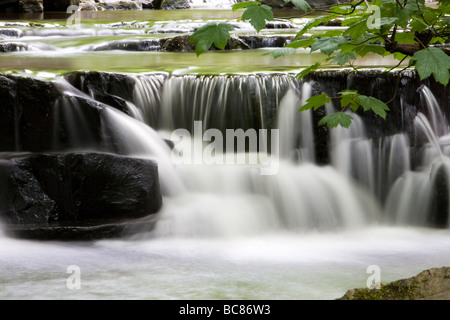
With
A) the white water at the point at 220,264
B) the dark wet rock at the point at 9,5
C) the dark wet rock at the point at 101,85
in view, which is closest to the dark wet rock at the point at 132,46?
the dark wet rock at the point at 101,85

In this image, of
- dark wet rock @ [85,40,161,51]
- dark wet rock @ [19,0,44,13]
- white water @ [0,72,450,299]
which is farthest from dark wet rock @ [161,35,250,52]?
dark wet rock @ [19,0,44,13]

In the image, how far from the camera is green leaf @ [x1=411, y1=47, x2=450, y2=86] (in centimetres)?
185

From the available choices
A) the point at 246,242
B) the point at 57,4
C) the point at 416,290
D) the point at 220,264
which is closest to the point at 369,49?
the point at 416,290

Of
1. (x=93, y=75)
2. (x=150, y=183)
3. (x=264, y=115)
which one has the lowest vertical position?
(x=150, y=183)

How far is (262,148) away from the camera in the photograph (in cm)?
556

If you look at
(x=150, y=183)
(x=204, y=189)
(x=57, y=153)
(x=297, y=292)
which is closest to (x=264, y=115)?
(x=204, y=189)

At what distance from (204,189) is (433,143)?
2140mm

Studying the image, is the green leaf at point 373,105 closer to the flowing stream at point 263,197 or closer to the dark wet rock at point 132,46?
the flowing stream at point 263,197

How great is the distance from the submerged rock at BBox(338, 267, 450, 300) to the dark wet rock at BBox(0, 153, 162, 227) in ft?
9.24

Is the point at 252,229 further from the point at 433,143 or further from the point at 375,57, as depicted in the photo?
the point at 375,57

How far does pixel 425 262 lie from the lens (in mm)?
4230

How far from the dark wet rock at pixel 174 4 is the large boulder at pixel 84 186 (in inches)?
653

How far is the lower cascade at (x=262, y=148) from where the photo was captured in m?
5.17

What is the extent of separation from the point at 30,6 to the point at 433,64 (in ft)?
61.6
